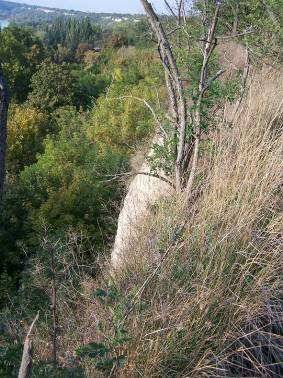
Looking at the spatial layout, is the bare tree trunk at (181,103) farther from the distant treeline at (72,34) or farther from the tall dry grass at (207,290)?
the distant treeline at (72,34)

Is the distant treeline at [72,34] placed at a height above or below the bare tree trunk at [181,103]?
below

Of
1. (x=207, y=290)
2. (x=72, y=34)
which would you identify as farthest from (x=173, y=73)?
(x=72, y=34)

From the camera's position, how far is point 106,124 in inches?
494

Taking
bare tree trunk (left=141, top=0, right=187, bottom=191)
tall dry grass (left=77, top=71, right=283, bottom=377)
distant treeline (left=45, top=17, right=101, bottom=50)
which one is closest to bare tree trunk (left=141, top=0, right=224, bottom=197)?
bare tree trunk (left=141, top=0, right=187, bottom=191)

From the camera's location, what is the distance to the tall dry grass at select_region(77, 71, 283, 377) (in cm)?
216

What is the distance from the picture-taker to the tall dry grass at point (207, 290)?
216 cm

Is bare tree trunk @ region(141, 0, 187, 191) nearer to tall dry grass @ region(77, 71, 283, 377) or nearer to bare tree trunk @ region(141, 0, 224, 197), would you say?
bare tree trunk @ region(141, 0, 224, 197)

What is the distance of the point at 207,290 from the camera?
224 cm

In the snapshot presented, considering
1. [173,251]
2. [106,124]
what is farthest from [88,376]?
[106,124]

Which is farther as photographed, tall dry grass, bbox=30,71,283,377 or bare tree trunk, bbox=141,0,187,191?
bare tree trunk, bbox=141,0,187,191

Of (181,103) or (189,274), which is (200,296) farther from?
(181,103)

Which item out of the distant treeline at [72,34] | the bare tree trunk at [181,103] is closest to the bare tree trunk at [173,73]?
the bare tree trunk at [181,103]

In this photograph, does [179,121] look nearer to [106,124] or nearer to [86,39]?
[106,124]

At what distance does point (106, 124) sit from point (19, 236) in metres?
5.00
